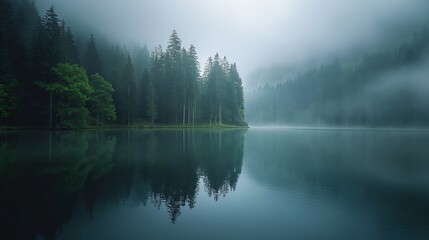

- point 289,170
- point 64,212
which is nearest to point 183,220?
point 64,212

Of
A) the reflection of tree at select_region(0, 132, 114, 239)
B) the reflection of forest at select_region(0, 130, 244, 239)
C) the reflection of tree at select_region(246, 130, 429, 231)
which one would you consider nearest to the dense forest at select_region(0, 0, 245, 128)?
the reflection of tree at select_region(0, 132, 114, 239)

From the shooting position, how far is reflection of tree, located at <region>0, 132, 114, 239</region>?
738cm

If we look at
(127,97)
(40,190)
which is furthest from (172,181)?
(127,97)

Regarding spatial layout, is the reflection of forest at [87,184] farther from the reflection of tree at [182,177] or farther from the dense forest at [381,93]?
the dense forest at [381,93]

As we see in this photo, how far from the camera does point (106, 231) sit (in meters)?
7.39

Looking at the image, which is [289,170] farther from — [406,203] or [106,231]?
[106,231]

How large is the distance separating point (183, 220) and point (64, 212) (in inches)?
148

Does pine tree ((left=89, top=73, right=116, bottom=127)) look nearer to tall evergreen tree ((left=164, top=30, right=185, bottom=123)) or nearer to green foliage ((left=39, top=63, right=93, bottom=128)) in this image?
green foliage ((left=39, top=63, right=93, bottom=128))

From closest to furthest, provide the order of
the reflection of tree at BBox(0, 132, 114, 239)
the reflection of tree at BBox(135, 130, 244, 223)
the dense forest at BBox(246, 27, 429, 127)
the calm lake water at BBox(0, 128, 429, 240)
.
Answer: the reflection of tree at BBox(0, 132, 114, 239) < the calm lake water at BBox(0, 128, 429, 240) < the reflection of tree at BBox(135, 130, 244, 223) < the dense forest at BBox(246, 27, 429, 127)

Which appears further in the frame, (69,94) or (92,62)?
(92,62)

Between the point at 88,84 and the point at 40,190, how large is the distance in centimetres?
5292

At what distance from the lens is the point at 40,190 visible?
430 inches

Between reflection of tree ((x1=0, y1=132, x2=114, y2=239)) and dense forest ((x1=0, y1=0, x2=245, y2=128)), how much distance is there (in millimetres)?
32047

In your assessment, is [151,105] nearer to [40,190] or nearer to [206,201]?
[40,190]
